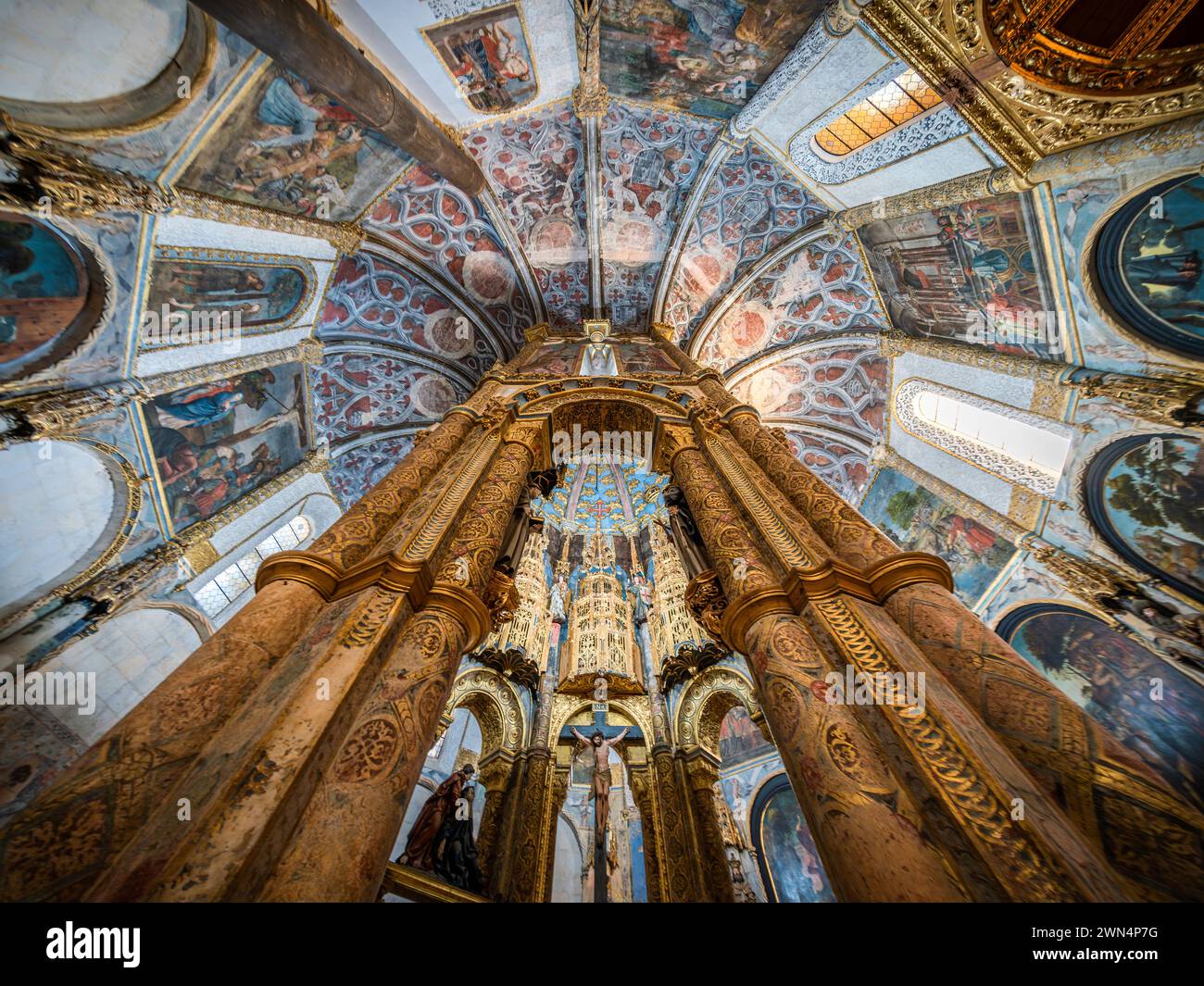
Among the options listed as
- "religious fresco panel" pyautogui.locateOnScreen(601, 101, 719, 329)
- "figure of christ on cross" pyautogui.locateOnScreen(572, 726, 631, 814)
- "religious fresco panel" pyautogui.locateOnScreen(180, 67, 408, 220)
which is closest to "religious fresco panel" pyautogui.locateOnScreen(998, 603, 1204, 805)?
"figure of christ on cross" pyautogui.locateOnScreen(572, 726, 631, 814)

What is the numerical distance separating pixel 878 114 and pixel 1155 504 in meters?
6.70

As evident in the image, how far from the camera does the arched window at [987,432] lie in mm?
7440

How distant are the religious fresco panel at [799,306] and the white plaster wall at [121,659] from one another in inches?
473

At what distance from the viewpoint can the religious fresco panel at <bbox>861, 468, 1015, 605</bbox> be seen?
8.71 meters

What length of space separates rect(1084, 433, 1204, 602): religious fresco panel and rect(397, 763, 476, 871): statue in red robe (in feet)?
32.3

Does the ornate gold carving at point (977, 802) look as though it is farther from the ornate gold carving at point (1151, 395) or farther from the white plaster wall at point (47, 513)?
the white plaster wall at point (47, 513)

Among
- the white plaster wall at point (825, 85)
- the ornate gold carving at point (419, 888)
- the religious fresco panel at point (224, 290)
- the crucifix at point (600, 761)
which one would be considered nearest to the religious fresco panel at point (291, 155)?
the religious fresco panel at point (224, 290)

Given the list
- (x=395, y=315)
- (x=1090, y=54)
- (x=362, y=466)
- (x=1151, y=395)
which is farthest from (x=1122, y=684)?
(x=362, y=466)

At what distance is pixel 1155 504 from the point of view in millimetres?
6195

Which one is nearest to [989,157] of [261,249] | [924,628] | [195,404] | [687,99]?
[687,99]

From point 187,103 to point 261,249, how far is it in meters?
2.18

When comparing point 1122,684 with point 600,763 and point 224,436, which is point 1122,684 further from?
point 224,436
